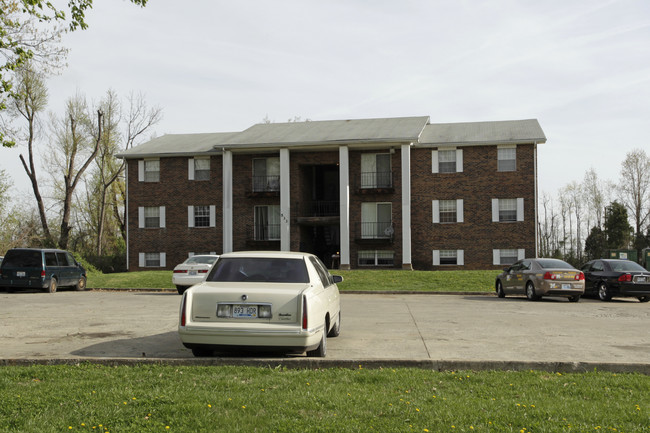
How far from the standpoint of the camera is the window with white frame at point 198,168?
40.8 m

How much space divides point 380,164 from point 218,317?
30.9 meters

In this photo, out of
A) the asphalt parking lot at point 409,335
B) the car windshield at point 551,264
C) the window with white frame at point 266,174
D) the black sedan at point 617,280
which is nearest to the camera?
the asphalt parking lot at point 409,335

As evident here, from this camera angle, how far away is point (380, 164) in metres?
38.8

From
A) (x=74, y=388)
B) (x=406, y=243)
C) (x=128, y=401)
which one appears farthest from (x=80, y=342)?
(x=406, y=243)

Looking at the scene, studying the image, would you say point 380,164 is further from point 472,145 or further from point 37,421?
point 37,421

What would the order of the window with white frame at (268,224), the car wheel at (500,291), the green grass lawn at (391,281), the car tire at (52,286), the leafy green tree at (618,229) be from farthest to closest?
the leafy green tree at (618,229)
the window with white frame at (268,224)
the green grass lawn at (391,281)
the car tire at (52,286)
the car wheel at (500,291)

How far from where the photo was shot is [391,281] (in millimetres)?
30172

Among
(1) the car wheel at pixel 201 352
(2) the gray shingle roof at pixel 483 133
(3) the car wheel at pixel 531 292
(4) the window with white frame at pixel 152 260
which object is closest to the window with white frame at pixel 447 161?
(2) the gray shingle roof at pixel 483 133

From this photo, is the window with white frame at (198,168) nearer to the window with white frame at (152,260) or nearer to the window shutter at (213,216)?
the window shutter at (213,216)

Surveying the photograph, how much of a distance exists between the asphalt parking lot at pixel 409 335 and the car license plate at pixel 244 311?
59 cm

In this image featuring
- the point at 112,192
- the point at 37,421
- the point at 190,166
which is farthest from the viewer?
the point at 112,192

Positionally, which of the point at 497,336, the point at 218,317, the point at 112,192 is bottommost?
the point at 497,336

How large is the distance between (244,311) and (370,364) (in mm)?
1763

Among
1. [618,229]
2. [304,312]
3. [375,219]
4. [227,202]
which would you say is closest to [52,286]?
[227,202]
